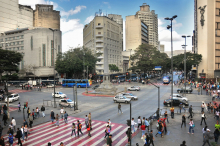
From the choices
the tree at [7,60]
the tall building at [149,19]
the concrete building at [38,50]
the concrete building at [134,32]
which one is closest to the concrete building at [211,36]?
the tree at [7,60]

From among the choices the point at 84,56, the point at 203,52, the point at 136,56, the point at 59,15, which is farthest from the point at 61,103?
the point at 59,15

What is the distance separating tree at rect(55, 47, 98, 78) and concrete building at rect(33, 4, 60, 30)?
40944 mm

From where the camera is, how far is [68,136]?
52.1ft

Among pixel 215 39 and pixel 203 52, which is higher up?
pixel 215 39

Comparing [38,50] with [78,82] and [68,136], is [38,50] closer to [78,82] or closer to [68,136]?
[78,82]

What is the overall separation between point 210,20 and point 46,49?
62.9m

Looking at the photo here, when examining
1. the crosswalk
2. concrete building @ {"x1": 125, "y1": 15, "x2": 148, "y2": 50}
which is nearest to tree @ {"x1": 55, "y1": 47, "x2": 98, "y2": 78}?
the crosswalk

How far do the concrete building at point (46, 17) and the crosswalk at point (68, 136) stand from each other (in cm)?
9253

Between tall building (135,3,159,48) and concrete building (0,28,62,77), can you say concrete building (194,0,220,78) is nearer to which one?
concrete building (0,28,62,77)

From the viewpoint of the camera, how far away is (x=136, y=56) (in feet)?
240

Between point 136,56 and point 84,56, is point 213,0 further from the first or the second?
point 84,56

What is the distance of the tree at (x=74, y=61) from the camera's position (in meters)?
63.6

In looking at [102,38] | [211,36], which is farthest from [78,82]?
[211,36]

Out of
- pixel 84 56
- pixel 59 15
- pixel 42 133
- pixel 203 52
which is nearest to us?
pixel 42 133
